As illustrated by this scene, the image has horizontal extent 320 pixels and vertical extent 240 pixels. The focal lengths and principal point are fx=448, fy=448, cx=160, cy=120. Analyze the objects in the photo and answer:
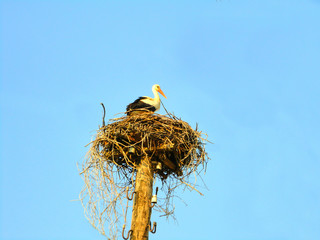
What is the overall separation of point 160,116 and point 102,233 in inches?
105

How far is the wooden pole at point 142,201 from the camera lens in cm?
698

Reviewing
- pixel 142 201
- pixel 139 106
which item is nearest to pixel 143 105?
pixel 139 106

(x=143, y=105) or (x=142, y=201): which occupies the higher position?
(x=143, y=105)

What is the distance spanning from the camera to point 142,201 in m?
7.30

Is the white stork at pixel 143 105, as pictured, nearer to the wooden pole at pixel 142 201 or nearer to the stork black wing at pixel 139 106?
the stork black wing at pixel 139 106

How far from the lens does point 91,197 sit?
302 inches

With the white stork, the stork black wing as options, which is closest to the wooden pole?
the white stork

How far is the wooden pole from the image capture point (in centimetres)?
698

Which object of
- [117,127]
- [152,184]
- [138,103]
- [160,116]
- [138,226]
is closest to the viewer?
[138,226]

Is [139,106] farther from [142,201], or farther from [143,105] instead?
[142,201]

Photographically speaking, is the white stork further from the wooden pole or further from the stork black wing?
the wooden pole

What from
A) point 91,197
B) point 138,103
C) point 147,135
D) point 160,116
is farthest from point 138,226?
point 138,103

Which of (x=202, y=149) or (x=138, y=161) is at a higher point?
(x=202, y=149)

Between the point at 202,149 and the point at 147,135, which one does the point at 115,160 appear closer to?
the point at 147,135
